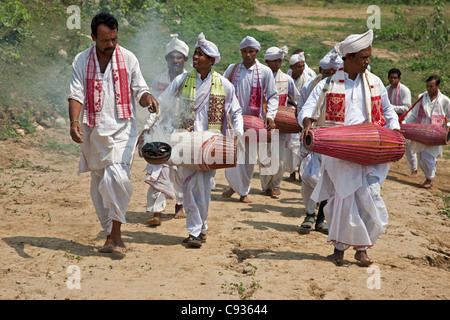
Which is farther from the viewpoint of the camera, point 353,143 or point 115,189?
point 115,189

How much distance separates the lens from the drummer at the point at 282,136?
8.85m

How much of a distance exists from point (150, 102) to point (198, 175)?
95 centimetres

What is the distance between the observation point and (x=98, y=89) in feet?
17.6

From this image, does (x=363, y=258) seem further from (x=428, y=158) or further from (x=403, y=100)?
(x=403, y=100)

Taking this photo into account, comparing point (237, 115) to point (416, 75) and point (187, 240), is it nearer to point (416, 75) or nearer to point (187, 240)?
point (187, 240)

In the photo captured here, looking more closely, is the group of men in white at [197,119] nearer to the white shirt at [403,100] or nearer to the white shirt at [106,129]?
the white shirt at [106,129]

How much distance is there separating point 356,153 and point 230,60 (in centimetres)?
1328

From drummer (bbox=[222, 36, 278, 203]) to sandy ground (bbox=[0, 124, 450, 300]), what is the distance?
39cm

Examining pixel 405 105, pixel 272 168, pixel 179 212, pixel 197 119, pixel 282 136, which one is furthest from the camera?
pixel 405 105

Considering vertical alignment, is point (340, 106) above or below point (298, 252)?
above

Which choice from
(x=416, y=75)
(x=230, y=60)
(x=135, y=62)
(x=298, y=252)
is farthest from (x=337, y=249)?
(x=416, y=75)

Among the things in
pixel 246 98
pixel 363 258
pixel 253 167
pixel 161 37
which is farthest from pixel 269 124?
pixel 161 37

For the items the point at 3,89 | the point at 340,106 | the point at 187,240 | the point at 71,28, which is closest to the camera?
the point at 340,106

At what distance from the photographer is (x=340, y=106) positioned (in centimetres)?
558
